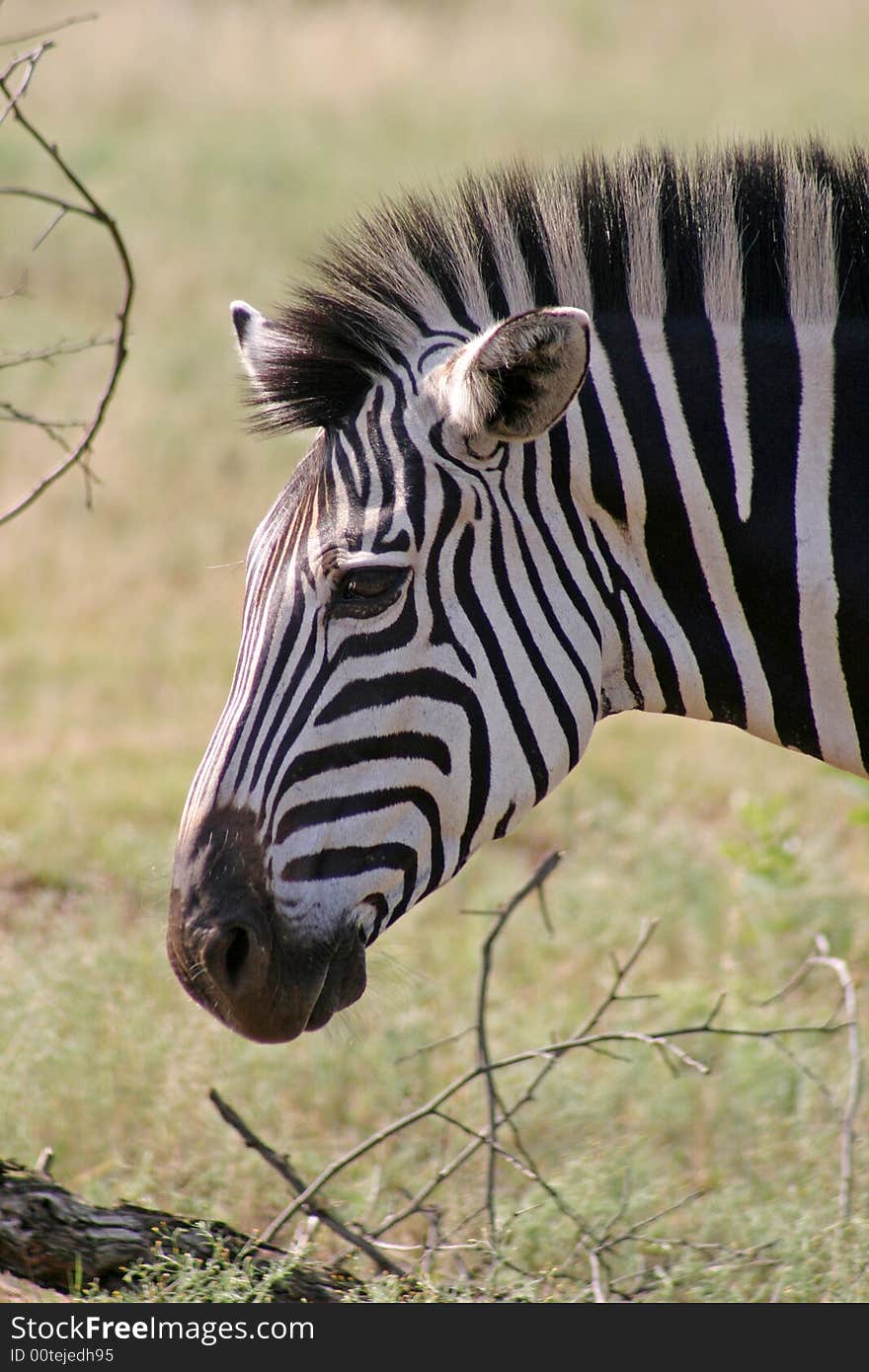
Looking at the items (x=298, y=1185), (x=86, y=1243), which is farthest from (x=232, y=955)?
(x=298, y=1185)

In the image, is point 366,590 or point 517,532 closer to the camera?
point 366,590

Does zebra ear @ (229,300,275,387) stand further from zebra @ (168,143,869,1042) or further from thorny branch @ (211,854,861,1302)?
thorny branch @ (211,854,861,1302)

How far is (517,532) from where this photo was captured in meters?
3.19

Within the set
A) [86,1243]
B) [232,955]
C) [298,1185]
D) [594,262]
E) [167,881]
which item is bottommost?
[86,1243]

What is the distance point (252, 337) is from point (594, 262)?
844 mm

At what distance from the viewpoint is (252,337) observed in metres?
3.60

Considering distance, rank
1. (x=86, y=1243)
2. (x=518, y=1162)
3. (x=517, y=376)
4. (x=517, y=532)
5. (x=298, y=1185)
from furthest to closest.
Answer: (x=298, y=1185) → (x=518, y=1162) → (x=86, y=1243) → (x=517, y=532) → (x=517, y=376)

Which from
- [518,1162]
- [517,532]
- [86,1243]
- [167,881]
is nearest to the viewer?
[517,532]

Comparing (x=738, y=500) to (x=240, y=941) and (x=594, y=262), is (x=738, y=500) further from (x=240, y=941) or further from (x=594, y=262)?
(x=240, y=941)

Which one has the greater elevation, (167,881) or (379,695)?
(379,695)

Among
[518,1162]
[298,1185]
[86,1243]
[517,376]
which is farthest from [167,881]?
[517,376]

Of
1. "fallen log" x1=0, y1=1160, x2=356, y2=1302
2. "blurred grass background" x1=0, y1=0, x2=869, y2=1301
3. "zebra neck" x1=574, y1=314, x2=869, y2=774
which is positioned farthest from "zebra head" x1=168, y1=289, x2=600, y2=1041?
"fallen log" x1=0, y1=1160, x2=356, y2=1302

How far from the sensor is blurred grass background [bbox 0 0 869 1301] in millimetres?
4992

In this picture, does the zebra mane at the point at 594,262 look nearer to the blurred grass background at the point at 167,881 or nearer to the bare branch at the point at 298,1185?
the blurred grass background at the point at 167,881
